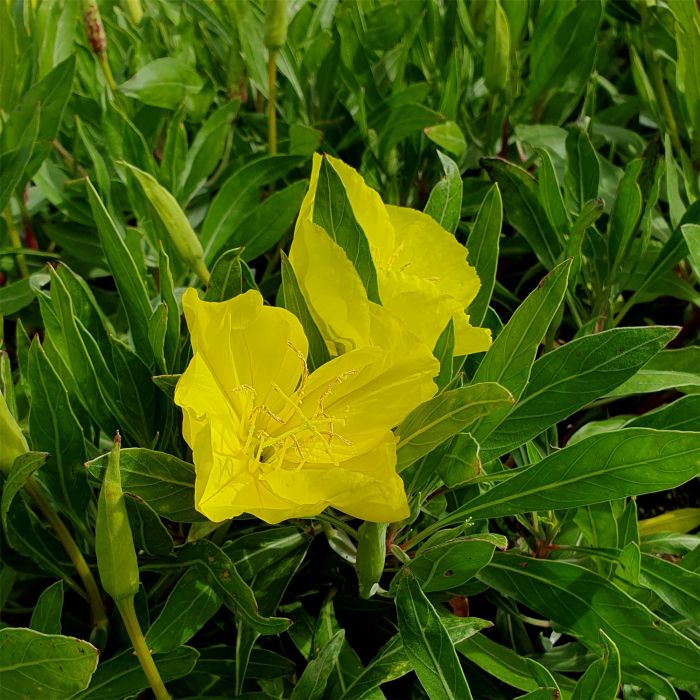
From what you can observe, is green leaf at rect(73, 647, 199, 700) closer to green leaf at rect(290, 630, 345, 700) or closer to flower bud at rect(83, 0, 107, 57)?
green leaf at rect(290, 630, 345, 700)

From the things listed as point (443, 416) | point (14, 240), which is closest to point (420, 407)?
point (443, 416)

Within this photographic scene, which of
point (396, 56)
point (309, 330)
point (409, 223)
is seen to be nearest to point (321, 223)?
point (309, 330)

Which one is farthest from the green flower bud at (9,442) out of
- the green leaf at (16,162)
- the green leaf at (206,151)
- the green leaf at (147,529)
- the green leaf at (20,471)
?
the green leaf at (206,151)

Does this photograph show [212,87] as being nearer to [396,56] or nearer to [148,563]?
[396,56]

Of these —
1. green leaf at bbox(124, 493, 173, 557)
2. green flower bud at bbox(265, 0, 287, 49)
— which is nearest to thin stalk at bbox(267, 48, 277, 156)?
green flower bud at bbox(265, 0, 287, 49)

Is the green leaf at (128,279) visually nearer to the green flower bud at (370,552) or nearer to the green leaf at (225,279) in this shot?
the green leaf at (225,279)
